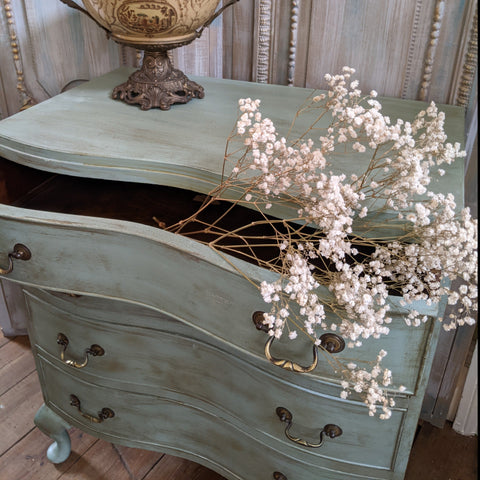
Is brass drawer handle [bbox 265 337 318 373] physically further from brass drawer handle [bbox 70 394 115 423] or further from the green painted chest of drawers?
brass drawer handle [bbox 70 394 115 423]

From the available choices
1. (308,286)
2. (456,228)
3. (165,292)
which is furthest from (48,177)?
(456,228)

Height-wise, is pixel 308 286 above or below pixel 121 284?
above

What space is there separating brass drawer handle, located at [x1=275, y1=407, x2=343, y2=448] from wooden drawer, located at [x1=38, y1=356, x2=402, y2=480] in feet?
0.13

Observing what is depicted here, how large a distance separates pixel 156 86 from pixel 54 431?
92 cm

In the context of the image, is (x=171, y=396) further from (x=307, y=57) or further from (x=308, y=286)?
(x=307, y=57)

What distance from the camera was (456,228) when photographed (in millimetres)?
612

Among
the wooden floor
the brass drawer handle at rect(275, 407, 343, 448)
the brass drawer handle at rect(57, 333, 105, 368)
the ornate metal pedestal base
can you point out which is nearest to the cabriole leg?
the wooden floor

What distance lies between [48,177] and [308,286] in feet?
2.55

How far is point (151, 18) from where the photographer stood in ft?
3.23

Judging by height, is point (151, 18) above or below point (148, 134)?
above

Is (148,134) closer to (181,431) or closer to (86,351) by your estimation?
(86,351)

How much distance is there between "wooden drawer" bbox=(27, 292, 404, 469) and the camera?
0.84 metres

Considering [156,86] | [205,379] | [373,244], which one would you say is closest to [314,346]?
[373,244]

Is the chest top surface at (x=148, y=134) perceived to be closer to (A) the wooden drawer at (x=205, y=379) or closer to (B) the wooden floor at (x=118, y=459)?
(A) the wooden drawer at (x=205, y=379)
